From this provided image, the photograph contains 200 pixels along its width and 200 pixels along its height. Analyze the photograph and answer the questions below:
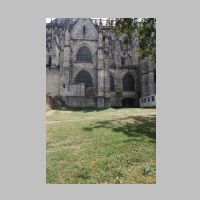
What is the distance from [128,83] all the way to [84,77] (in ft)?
21.9

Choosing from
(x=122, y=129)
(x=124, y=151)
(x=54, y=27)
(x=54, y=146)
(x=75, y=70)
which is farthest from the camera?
(x=54, y=27)

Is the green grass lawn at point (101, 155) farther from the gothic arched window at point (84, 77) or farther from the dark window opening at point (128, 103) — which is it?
the gothic arched window at point (84, 77)

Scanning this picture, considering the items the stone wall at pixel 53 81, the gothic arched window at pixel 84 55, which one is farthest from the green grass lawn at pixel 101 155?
the gothic arched window at pixel 84 55

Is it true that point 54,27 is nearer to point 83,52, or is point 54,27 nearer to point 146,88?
point 83,52

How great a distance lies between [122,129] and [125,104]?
1986 cm

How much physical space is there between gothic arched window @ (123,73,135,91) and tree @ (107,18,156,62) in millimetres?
18773

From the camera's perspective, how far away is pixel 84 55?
1218 inches

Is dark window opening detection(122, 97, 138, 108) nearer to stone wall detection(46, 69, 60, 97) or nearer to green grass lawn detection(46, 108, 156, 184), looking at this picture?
stone wall detection(46, 69, 60, 97)

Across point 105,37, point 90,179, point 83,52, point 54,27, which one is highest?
point 54,27

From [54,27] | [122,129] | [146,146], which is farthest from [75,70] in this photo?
[146,146]

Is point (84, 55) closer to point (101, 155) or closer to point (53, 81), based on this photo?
point (53, 81)

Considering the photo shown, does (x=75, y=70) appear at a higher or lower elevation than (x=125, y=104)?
higher

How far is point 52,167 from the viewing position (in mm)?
7574

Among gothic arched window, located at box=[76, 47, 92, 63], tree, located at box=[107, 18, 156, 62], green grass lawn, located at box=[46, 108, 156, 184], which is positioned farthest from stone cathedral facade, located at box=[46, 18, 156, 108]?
green grass lawn, located at box=[46, 108, 156, 184]
